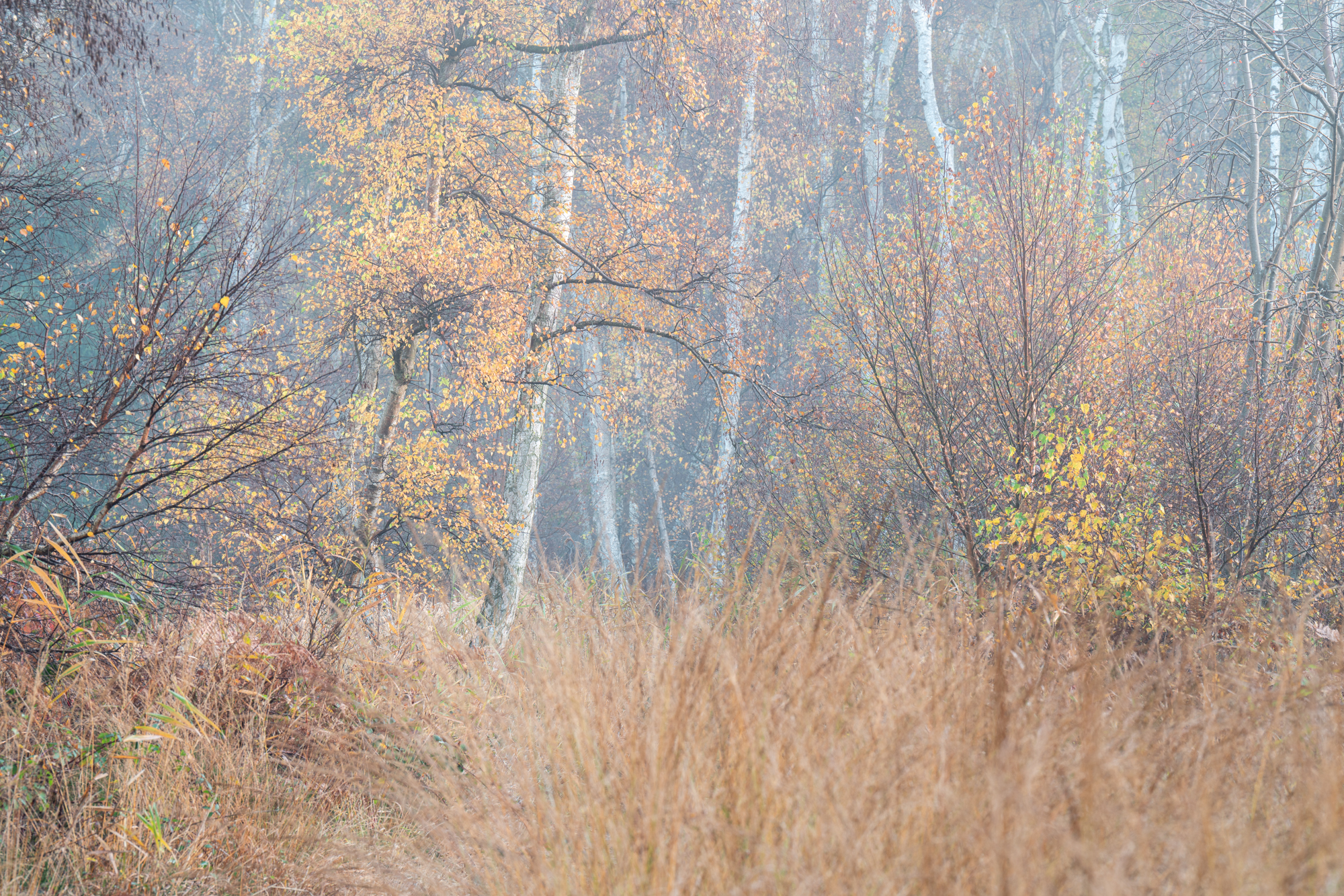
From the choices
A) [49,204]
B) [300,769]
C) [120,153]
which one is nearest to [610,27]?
[49,204]

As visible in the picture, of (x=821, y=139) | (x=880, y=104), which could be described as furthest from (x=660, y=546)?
(x=821, y=139)

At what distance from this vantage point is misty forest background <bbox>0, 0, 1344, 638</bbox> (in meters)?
4.95

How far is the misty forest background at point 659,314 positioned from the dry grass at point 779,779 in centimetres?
52

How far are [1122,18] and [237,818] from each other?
19.3 metres

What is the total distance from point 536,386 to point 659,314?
1.90 m

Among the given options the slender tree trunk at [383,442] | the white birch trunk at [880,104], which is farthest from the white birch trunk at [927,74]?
the slender tree trunk at [383,442]

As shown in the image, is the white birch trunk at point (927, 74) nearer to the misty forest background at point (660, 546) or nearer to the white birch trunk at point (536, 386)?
the misty forest background at point (660, 546)

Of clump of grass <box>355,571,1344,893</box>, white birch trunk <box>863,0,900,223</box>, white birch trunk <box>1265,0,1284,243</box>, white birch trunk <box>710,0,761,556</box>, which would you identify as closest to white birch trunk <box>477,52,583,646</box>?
white birch trunk <box>710,0,761,556</box>

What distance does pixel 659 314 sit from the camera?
10.1 m

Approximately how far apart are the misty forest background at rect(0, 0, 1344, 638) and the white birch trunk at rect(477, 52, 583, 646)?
6cm

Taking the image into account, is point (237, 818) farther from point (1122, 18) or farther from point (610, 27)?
point (1122, 18)

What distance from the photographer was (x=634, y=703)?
2.25 metres

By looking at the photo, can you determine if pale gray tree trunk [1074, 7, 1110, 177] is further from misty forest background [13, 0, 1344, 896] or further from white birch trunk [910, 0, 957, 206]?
white birch trunk [910, 0, 957, 206]

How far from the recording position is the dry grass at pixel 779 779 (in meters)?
1.49
